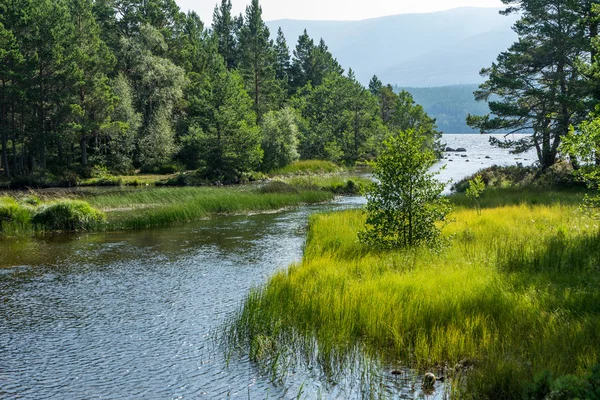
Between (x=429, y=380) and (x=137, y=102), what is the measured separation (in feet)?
219

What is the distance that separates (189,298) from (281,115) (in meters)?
61.9

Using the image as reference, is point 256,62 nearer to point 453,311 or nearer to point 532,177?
point 532,177

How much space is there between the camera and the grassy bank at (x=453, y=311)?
7855 millimetres

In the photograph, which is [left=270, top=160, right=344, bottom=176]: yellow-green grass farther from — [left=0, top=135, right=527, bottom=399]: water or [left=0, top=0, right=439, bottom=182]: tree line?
[left=0, top=135, right=527, bottom=399]: water

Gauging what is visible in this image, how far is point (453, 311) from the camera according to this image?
9.80 m

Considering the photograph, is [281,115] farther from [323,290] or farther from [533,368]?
[533,368]

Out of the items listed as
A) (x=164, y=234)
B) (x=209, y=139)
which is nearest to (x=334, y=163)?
(x=209, y=139)

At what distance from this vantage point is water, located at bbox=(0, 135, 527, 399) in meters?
8.50

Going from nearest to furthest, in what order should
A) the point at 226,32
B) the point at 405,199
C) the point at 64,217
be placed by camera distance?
1. the point at 405,199
2. the point at 64,217
3. the point at 226,32

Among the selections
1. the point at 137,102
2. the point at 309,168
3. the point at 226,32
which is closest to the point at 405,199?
the point at 309,168

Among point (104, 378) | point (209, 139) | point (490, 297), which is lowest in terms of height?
point (104, 378)

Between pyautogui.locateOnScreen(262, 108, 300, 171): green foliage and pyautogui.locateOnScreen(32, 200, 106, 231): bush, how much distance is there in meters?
42.8

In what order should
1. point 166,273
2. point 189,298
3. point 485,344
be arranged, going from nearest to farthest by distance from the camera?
point 485,344, point 189,298, point 166,273

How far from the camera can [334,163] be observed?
275 feet
